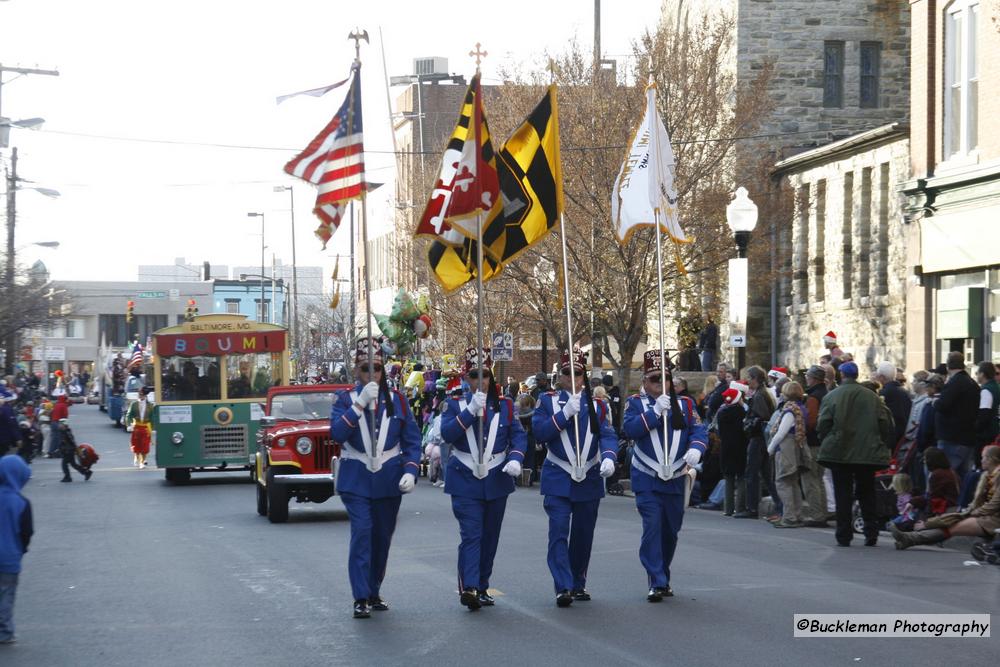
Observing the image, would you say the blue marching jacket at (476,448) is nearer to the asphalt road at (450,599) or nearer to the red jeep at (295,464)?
the asphalt road at (450,599)

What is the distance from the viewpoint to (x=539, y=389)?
2691cm

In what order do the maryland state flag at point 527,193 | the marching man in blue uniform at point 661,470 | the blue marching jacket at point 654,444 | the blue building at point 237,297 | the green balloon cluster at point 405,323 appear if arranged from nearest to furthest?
the marching man in blue uniform at point 661,470
the blue marching jacket at point 654,444
the maryland state flag at point 527,193
the green balloon cluster at point 405,323
the blue building at point 237,297

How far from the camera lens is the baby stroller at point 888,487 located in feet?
55.1

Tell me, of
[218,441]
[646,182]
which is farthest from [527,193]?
[218,441]

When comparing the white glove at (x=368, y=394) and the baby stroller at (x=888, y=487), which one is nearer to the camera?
the white glove at (x=368, y=394)

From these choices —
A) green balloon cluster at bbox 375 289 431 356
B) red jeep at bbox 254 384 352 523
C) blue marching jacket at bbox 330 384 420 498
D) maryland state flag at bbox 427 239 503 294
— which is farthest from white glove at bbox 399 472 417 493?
green balloon cluster at bbox 375 289 431 356

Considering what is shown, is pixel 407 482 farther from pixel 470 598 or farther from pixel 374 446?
pixel 470 598

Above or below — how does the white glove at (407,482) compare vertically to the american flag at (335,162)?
below

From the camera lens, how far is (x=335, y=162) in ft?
43.1

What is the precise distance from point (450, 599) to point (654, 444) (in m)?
2.02

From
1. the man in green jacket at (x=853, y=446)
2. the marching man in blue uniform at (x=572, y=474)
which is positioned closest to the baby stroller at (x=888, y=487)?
the man in green jacket at (x=853, y=446)

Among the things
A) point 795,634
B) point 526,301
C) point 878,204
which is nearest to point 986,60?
point 878,204

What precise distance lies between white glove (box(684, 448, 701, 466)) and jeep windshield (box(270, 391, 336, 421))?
11077 mm

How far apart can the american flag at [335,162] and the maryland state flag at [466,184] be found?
2.39 feet
